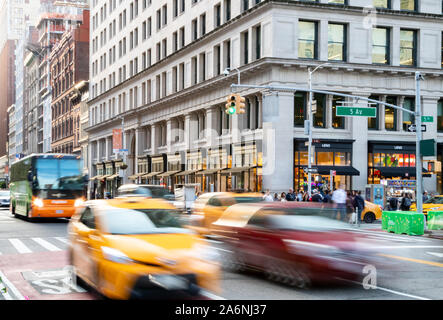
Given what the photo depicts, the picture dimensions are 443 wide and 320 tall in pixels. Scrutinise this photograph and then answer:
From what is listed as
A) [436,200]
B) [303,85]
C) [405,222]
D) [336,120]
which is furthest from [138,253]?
[336,120]

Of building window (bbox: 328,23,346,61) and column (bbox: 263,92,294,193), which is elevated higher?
building window (bbox: 328,23,346,61)

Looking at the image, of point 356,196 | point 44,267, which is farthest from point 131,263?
point 356,196

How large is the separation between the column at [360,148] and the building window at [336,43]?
3077 millimetres

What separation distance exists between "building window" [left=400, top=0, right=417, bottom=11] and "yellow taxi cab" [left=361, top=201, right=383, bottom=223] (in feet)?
64.4

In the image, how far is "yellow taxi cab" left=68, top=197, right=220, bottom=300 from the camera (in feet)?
29.0

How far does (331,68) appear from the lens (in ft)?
138

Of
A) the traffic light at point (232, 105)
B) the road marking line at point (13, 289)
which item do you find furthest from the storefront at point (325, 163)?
the road marking line at point (13, 289)

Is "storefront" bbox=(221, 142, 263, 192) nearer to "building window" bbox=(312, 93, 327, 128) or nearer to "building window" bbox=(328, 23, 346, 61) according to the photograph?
"building window" bbox=(312, 93, 327, 128)

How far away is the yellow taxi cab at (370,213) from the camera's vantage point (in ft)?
105

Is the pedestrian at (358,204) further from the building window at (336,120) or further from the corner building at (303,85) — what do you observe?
the building window at (336,120)

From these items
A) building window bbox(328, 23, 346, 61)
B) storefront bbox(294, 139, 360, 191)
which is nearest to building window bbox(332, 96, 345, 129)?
storefront bbox(294, 139, 360, 191)

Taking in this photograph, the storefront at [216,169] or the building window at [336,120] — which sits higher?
the building window at [336,120]

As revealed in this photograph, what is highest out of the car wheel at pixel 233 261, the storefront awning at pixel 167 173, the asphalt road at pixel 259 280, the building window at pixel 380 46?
the building window at pixel 380 46

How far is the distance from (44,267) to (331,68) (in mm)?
32197
